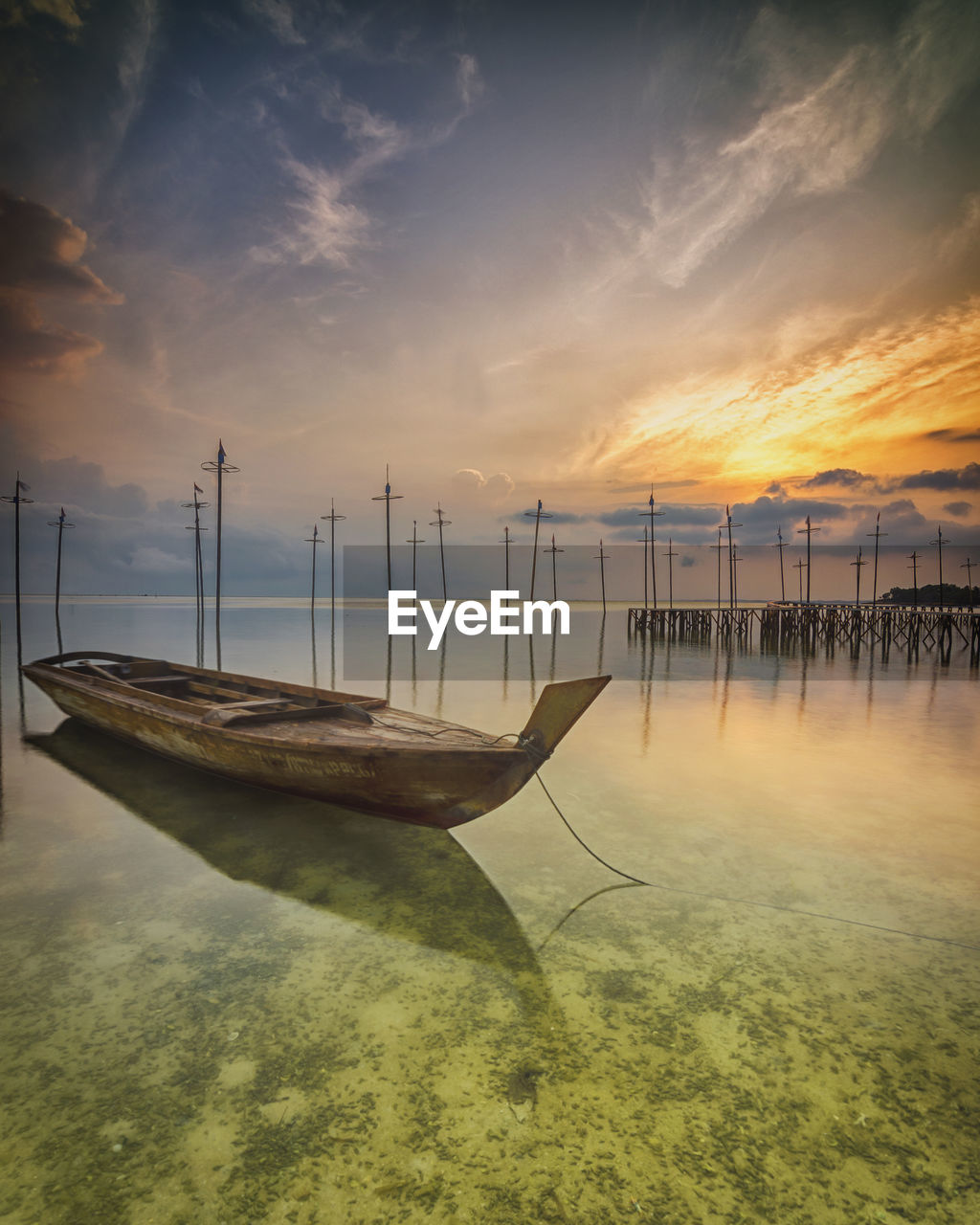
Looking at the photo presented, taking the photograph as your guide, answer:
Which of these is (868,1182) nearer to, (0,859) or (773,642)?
(0,859)

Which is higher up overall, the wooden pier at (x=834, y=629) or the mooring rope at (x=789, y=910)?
the wooden pier at (x=834, y=629)

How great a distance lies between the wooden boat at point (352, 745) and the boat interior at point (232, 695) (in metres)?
0.02

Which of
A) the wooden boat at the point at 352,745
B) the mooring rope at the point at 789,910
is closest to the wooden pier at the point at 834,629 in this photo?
the mooring rope at the point at 789,910

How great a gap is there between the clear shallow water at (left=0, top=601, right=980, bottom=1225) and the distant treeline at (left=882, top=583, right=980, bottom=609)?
72.0m

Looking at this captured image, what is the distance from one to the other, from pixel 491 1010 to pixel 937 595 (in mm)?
88119

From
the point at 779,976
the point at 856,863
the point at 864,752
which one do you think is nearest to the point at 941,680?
the point at 864,752

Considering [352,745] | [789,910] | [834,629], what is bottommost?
[789,910]

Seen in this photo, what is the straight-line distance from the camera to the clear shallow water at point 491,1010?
2256 millimetres

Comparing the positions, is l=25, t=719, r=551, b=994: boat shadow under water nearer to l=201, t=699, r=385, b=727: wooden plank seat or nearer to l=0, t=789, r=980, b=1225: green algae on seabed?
l=0, t=789, r=980, b=1225: green algae on seabed

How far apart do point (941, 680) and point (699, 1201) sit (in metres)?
20.5

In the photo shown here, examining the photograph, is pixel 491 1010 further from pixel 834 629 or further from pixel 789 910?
pixel 834 629

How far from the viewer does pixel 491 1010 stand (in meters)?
3.24

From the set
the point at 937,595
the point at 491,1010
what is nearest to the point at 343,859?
the point at 491,1010

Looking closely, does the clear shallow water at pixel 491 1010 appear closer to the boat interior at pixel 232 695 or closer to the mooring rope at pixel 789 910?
the mooring rope at pixel 789 910
